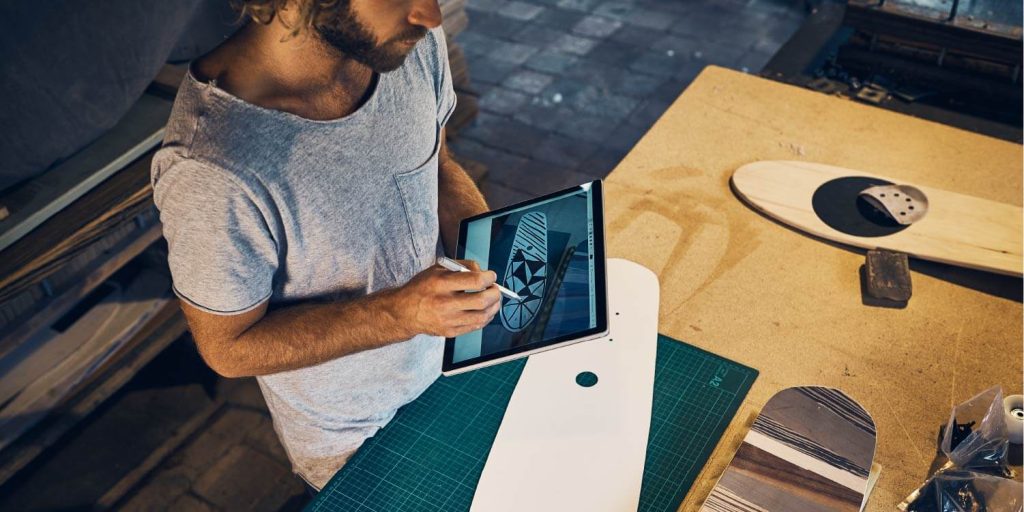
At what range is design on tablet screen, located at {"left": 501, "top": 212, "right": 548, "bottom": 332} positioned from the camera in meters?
1.56

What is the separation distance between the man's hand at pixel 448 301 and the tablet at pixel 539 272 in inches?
2.7

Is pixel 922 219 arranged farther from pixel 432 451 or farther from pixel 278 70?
pixel 278 70

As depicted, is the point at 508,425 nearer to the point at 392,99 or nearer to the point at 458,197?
the point at 458,197

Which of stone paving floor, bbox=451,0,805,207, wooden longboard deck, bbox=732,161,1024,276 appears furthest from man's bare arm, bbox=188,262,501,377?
stone paving floor, bbox=451,0,805,207

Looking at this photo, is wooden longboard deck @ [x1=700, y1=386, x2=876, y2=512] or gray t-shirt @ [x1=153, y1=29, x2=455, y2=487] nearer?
gray t-shirt @ [x1=153, y1=29, x2=455, y2=487]

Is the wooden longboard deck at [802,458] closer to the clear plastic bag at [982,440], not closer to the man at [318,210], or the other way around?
the clear plastic bag at [982,440]

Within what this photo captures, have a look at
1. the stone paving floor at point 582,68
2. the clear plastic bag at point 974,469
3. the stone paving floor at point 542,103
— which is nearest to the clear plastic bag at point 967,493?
the clear plastic bag at point 974,469

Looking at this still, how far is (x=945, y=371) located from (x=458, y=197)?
1059mm

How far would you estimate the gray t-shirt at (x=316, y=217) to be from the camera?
1317mm

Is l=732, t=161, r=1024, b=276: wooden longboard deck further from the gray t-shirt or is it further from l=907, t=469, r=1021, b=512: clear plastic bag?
the gray t-shirt

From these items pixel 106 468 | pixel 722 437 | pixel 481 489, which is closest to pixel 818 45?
pixel 722 437

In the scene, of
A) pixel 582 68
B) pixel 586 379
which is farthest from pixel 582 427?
pixel 582 68

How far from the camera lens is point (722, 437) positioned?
1625 mm

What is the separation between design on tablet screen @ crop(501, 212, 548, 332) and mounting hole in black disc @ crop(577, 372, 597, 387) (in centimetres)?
26
